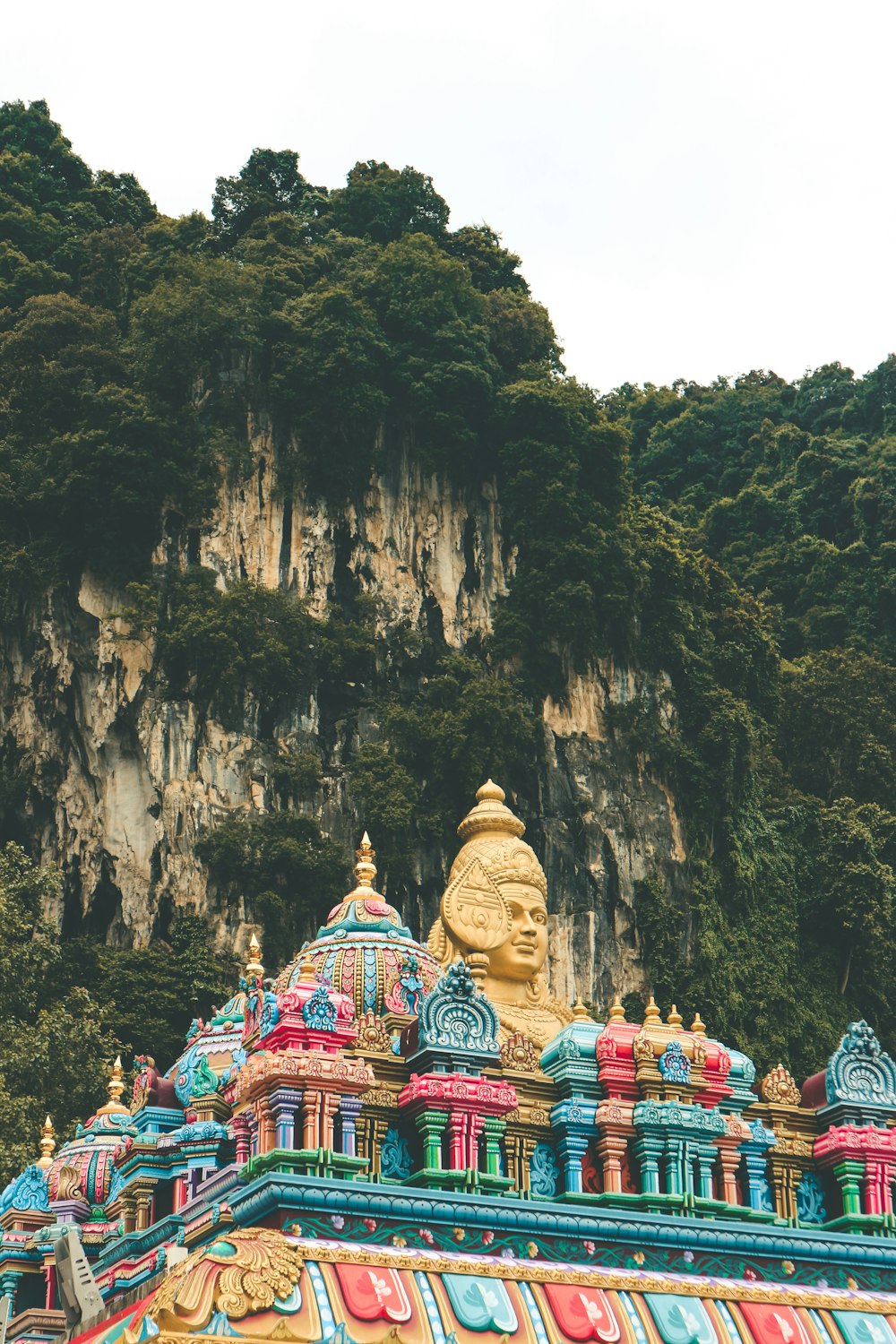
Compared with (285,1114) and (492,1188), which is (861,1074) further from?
(285,1114)

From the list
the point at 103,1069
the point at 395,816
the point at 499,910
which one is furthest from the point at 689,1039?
the point at 395,816

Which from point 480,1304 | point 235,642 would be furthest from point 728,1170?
point 235,642

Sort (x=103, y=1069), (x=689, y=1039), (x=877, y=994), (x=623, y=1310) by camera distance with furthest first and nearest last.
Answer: (x=877, y=994) < (x=103, y=1069) < (x=689, y=1039) < (x=623, y=1310)

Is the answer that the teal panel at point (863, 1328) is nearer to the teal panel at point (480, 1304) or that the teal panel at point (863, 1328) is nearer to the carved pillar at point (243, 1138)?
the teal panel at point (480, 1304)

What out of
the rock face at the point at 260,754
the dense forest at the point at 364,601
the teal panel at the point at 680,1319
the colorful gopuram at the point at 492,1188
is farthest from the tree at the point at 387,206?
the teal panel at the point at 680,1319

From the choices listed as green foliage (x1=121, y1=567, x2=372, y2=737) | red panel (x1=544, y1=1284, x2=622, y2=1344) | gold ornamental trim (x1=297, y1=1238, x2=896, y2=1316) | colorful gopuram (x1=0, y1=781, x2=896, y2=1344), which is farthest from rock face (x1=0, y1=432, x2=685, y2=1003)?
red panel (x1=544, y1=1284, x2=622, y2=1344)

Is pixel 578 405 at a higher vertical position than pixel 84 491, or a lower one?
higher

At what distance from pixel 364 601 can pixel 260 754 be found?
16.8ft

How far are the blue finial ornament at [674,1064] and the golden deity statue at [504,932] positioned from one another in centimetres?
227

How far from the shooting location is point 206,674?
141 feet

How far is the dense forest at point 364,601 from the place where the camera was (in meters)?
42.6

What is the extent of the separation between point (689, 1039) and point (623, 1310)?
2096 millimetres

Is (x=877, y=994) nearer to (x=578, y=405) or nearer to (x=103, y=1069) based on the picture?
(x=578, y=405)

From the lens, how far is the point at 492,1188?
12586 millimetres
